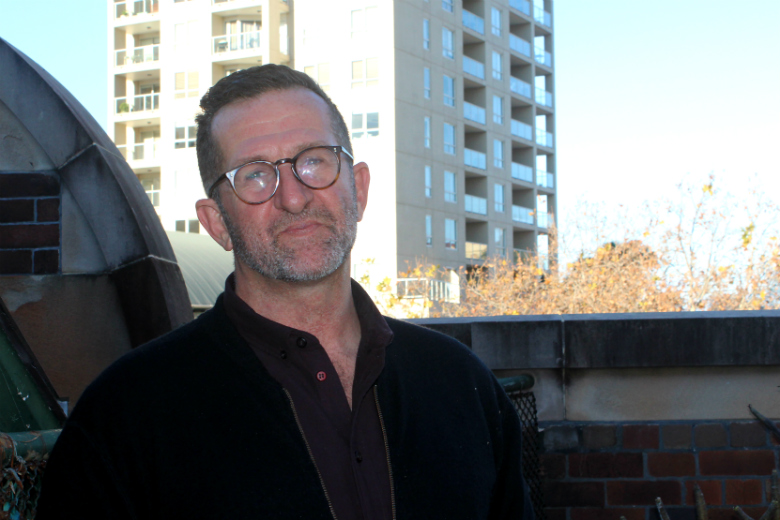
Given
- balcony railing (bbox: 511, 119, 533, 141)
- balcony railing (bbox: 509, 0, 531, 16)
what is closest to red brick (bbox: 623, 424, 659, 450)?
balcony railing (bbox: 511, 119, 533, 141)

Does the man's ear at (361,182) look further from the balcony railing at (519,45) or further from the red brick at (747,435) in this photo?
the balcony railing at (519,45)

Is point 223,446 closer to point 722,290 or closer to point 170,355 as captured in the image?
point 170,355

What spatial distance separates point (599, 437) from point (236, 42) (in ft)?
140

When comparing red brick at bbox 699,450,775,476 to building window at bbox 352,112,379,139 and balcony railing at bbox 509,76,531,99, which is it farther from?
balcony railing at bbox 509,76,531,99

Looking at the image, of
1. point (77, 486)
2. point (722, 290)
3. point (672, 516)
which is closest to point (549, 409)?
point (672, 516)

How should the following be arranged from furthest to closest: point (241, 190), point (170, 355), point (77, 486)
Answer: point (241, 190) < point (170, 355) < point (77, 486)

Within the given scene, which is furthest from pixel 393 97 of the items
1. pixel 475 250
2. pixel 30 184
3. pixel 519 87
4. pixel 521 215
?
pixel 30 184

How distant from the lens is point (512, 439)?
221 cm

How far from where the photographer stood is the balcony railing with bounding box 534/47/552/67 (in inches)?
2015

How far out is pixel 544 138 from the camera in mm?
51281

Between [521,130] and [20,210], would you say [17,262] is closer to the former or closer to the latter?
[20,210]

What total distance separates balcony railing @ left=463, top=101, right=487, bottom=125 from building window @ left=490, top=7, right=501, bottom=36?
17.7ft

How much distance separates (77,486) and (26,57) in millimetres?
2370

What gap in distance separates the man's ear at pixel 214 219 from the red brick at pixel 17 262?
4.39 ft
